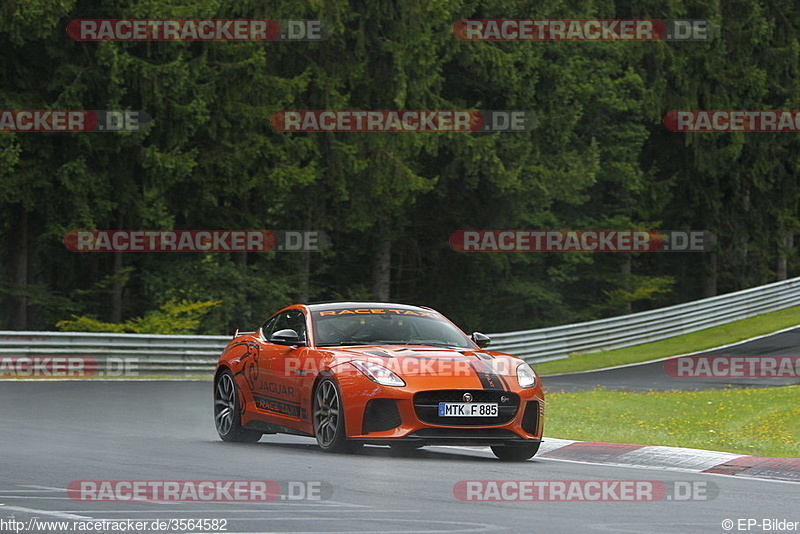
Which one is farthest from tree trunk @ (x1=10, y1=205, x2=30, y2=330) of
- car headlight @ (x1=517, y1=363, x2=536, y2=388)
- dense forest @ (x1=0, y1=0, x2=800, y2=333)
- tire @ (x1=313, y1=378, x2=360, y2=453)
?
car headlight @ (x1=517, y1=363, x2=536, y2=388)

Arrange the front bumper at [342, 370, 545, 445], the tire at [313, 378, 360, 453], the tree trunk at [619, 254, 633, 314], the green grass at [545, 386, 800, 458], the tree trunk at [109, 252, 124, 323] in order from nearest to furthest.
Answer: the front bumper at [342, 370, 545, 445]
the tire at [313, 378, 360, 453]
the green grass at [545, 386, 800, 458]
the tree trunk at [109, 252, 124, 323]
the tree trunk at [619, 254, 633, 314]

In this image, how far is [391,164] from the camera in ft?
135

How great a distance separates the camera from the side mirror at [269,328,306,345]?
13672 mm

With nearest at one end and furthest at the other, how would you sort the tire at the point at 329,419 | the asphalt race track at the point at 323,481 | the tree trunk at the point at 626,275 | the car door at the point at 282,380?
the asphalt race track at the point at 323,481, the tire at the point at 329,419, the car door at the point at 282,380, the tree trunk at the point at 626,275

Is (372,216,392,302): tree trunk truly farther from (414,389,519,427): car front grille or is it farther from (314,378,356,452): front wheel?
(414,389,519,427): car front grille

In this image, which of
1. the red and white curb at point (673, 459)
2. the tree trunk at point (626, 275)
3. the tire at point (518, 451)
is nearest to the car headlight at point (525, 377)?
the tire at point (518, 451)

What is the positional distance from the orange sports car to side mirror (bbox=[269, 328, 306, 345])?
0.04ft

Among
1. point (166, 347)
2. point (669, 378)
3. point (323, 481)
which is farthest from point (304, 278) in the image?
point (323, 481)

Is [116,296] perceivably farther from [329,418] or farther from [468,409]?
[468,409]

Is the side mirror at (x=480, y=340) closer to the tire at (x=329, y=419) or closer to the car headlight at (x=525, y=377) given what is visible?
the car headlight at (x=525, y=377)

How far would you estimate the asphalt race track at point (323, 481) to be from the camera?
336 inches

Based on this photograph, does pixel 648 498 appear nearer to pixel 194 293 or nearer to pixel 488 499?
pixel 488 499

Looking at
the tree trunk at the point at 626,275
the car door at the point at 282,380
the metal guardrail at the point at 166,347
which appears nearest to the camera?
the car door at the point at 282,380

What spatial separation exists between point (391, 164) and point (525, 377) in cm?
2842
